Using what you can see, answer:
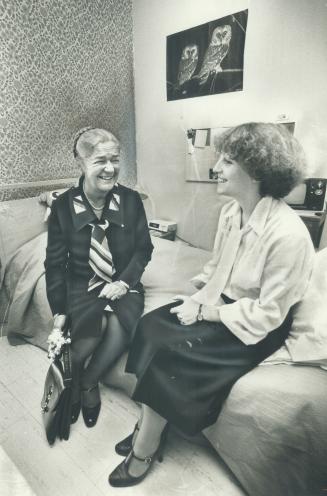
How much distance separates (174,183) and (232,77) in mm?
474

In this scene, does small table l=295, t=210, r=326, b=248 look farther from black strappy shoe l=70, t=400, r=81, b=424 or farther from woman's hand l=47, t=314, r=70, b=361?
black strappy shoe l=70, t=400, r=81, b=424

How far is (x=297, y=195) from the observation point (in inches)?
38.8

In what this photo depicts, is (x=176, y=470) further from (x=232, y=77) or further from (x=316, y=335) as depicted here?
(x=232, y=77)

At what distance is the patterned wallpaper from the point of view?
1299 mm

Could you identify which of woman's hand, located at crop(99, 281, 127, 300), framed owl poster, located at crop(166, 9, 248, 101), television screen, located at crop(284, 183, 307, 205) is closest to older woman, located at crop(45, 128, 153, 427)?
woman's hand, located at crop(99, 281, 127, 300)

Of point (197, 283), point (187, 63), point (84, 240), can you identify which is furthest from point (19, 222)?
point (187, 63)

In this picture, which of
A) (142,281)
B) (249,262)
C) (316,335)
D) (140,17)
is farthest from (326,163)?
(140,17)

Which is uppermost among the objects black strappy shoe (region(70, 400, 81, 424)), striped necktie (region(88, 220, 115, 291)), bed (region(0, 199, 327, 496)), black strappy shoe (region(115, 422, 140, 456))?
striped necktie (region(88, 220, 115, 291))

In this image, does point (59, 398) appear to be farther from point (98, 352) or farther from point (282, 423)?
point (282, 423)

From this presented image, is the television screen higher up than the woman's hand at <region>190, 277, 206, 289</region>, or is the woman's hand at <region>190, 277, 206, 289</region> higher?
the television screen

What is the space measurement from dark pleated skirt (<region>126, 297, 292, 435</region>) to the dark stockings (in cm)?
22

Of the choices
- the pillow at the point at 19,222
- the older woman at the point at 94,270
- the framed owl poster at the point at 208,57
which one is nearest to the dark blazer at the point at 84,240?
the older woman at the point at 94,270

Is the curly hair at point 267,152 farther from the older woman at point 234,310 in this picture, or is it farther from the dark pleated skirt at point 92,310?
the dark pleated skirt at point 92,310

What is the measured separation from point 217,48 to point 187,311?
0.94 meters
